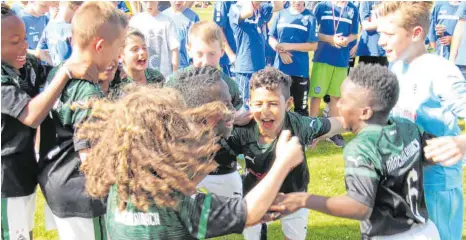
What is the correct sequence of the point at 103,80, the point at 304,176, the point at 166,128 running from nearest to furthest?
1. the point at 166,128
2. the point at 103,80
3. the point at 304,176

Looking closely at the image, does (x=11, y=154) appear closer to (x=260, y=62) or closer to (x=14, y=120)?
(x=14, y=120)

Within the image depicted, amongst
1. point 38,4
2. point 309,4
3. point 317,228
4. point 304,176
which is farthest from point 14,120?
point 309,4

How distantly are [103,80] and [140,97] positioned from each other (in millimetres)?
1107

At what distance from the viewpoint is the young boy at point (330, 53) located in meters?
7.56

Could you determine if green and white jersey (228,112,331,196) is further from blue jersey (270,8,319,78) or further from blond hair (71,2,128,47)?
blue jersey (270,8,319,78)

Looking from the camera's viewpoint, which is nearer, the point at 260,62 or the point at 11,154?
the point at 11,154

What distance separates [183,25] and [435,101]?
15.2ft

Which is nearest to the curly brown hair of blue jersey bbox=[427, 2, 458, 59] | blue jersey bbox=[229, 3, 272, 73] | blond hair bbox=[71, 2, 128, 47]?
blond hair bbox=[71, 2, 128, 47]

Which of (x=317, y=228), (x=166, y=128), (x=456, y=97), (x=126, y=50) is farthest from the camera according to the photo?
(x=317, y=228)

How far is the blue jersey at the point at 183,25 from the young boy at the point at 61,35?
1.34 meters

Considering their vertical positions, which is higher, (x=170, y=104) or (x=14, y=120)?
(x=170, y=104)

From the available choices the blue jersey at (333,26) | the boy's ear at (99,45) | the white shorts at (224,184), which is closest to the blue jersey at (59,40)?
the white shorts at (224,184)

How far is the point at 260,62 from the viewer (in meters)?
7.45

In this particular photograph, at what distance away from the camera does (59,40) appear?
20.2 ft
